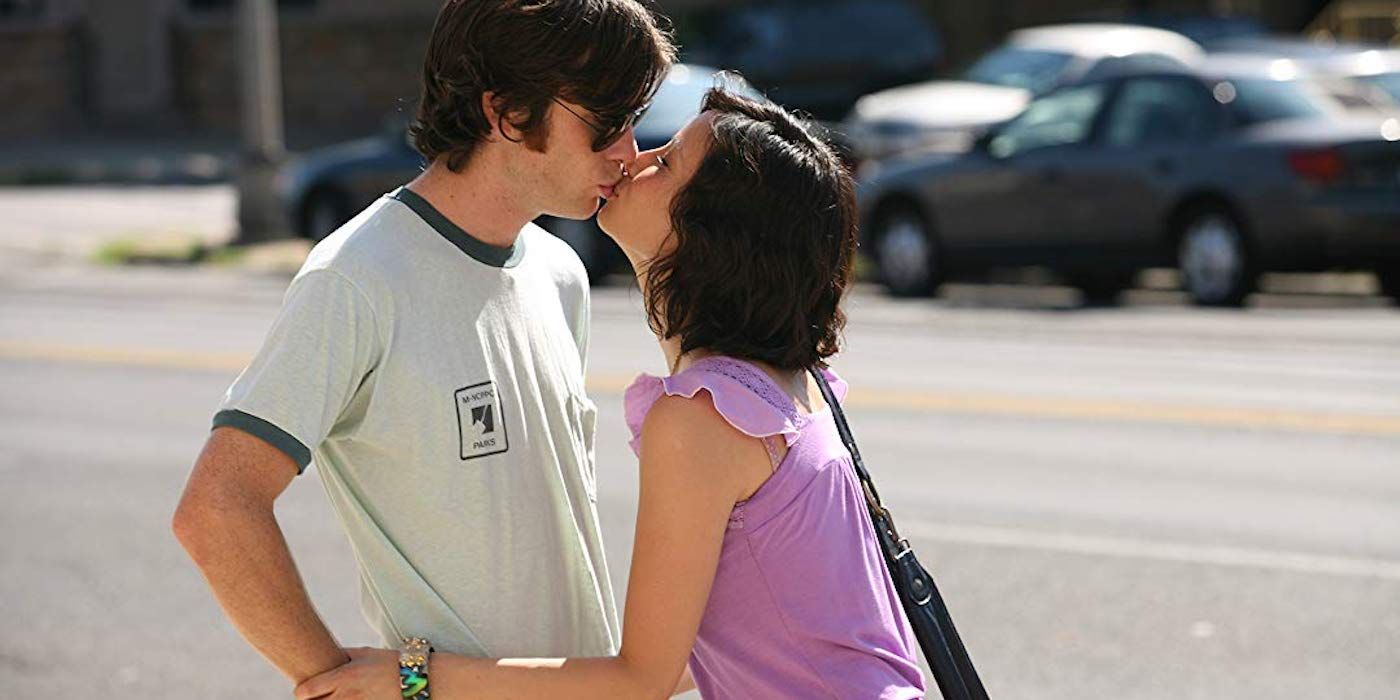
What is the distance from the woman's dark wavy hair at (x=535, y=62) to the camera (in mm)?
2764

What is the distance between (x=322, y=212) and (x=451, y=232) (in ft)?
57.9

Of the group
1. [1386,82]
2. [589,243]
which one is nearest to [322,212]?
[589,243]

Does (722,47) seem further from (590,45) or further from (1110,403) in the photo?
(590,45)

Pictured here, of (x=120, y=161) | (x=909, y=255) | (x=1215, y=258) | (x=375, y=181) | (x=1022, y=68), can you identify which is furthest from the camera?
(x=120, y=161)

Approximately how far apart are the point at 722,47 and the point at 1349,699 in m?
20.9

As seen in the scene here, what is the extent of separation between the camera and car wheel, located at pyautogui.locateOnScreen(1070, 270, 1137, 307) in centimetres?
1661

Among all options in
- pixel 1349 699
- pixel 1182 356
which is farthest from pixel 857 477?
pixel 1182 356

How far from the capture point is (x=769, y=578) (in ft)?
9.00

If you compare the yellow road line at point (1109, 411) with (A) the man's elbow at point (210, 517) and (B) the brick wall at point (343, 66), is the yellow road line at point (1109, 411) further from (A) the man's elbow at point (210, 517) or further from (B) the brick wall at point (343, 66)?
(B) the brick wall at point (343, 66)

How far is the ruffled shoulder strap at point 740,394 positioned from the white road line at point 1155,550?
524cm

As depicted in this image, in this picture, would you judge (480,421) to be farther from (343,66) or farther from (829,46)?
(343,66)

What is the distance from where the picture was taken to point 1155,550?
798 cm

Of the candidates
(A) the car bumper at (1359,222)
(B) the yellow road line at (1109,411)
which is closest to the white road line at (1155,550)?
(B) the yellow road line at (1109,411)

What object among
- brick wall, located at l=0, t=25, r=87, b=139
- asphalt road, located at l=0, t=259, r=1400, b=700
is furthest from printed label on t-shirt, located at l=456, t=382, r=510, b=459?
brick wall, located at l=0, t=25, r=87, b=139
